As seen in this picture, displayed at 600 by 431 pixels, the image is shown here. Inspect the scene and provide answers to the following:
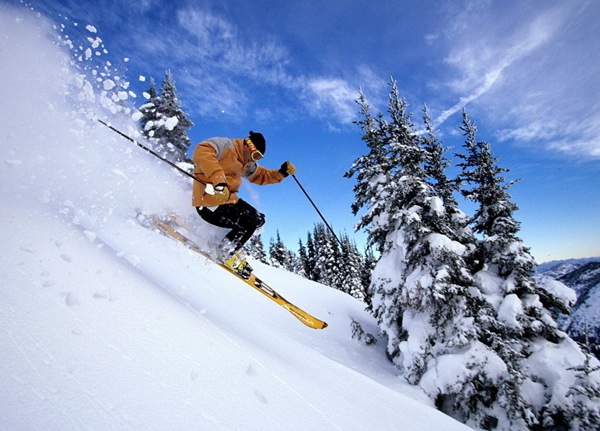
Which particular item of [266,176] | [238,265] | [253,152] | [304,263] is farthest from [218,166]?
[304,263]

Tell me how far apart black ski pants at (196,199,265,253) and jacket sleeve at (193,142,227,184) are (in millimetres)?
956

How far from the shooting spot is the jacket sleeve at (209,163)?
538cm

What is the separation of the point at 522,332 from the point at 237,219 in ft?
37.1

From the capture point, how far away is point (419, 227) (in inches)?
484

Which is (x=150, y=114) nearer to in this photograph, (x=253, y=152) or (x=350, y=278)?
(x=253, y=152)

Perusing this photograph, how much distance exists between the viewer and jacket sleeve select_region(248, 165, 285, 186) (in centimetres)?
758

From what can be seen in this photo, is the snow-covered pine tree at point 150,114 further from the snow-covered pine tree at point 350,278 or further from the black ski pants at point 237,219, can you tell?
the snow-covered pine tree at point 350,278

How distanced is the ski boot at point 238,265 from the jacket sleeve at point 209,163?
221 cm

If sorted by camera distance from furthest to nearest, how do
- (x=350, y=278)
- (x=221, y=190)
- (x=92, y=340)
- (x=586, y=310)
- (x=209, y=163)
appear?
(x=350, y=278)
(x=586, y=310)
(x=209, y=163)
(x=221, y=190)
(x=92, y=340)

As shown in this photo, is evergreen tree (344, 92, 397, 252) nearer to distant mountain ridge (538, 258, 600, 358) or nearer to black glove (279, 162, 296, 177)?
black glove (279, 162, 296, 177)

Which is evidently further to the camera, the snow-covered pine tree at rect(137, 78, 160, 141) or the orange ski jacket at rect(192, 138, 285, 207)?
the snow-covered pine tree at rect(137, 78, 160, 141)

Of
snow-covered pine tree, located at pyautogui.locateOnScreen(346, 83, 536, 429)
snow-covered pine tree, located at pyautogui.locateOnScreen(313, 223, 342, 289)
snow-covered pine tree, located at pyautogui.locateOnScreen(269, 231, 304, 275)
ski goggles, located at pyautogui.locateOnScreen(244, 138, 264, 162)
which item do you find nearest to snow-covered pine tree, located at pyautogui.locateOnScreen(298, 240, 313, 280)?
snow-covered pine tree, located at pyautogui.locateOnScreen(269, 231, 304, 275)

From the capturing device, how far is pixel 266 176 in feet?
25.0

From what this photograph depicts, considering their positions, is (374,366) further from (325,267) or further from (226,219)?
(325,267)
